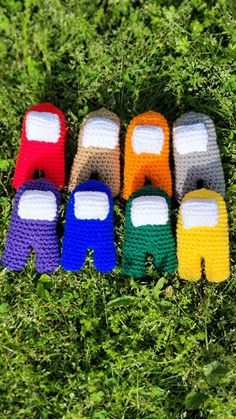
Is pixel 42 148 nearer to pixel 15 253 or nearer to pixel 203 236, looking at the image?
pixel 15 253

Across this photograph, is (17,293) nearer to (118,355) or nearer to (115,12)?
(118,355)

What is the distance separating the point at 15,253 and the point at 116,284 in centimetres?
36

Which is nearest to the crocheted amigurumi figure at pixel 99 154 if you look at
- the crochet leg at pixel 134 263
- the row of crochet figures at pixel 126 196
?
the row of crochet figures at pixel 126 196

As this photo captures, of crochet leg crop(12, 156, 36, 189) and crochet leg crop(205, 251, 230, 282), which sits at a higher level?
crochet leg crop(12, 156, 36, 189)

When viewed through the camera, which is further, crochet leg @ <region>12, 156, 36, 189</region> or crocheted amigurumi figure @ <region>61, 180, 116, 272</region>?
crochet leg @ <region>12, 156, 36, 189</region>

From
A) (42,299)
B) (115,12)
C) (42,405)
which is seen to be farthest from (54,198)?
(115,12)

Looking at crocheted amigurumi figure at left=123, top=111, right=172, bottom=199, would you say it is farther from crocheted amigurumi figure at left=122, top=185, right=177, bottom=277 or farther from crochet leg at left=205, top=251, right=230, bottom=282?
crochet leg at left=205, top=251, right=230, bottom=282

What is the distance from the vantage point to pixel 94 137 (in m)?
2.12

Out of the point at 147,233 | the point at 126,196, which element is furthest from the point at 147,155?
the point at 147,233

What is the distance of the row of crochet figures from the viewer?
6.60 feet

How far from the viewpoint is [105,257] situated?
6.79ft

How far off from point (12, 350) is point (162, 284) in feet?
1.80

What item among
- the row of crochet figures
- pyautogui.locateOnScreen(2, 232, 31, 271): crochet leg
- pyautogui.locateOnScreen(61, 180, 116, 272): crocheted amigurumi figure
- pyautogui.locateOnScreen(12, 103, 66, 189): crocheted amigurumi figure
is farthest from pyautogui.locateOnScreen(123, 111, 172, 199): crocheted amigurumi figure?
pyautogui.locateOnScreen(2, 232, 31, 271): crochet leg

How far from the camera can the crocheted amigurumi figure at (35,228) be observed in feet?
6.70
